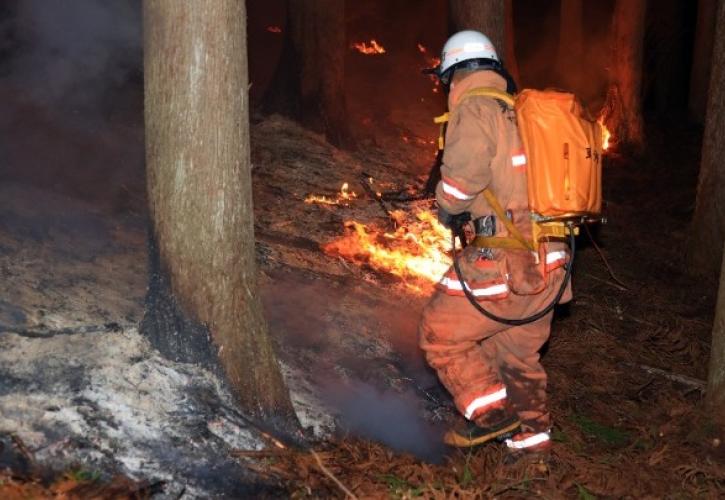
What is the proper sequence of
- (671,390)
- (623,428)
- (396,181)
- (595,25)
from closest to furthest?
(623,428), (671,390), (396,181), (595,25)

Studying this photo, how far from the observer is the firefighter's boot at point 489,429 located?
490 cm

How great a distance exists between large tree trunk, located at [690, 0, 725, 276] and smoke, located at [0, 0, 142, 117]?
6792 mm

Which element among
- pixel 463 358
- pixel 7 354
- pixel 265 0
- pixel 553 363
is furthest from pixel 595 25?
pixel 7 354

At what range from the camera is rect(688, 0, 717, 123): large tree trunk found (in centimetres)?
1553

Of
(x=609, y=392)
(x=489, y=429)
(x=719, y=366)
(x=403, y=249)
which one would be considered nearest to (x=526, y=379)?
(x=489, y=429)

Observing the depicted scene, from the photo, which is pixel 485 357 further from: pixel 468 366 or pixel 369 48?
pixel 369 48

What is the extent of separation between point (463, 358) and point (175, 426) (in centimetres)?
171

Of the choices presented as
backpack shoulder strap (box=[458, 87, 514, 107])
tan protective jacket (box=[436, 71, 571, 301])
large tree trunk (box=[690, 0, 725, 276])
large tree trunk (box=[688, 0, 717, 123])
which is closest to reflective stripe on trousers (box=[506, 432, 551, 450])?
tan protective jacket (box=[436, 71, 571, 301])

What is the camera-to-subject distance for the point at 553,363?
6727 mm

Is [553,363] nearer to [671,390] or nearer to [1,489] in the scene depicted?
[671,390]

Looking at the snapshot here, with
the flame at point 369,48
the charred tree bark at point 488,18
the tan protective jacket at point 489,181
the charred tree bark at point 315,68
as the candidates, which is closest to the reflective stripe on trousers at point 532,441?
the tan protective jacket at point 489,181

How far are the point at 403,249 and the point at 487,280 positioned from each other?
3263mm

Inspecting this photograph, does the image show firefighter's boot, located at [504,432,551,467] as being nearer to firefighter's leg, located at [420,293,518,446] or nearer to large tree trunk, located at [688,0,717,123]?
firefighter's leg, located at [420,293,518,446]

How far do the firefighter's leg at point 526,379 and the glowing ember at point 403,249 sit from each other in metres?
2.22
